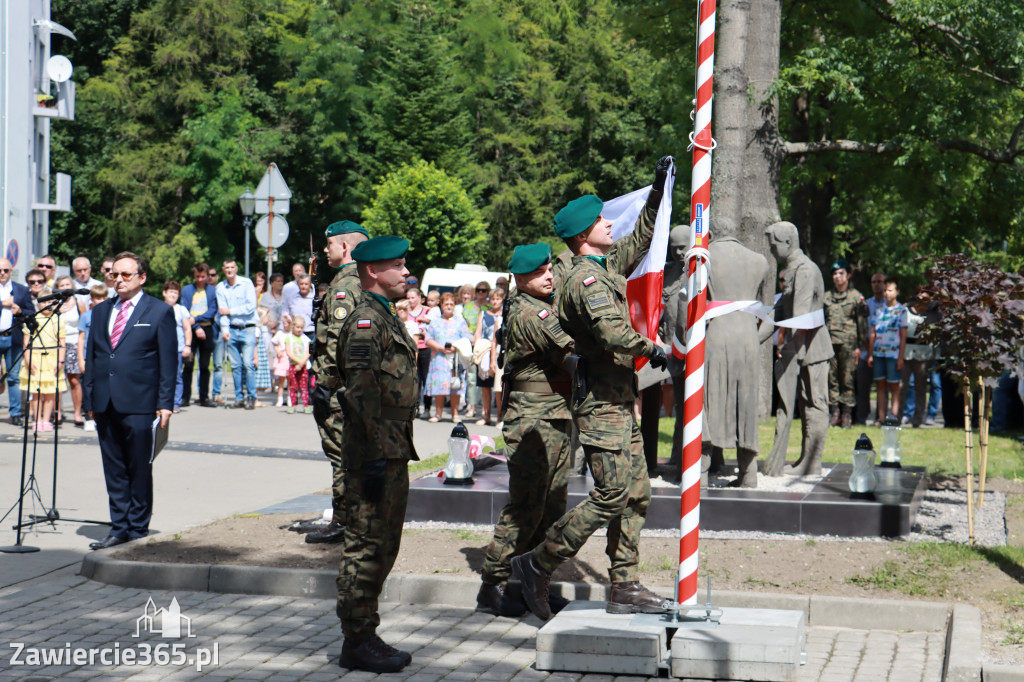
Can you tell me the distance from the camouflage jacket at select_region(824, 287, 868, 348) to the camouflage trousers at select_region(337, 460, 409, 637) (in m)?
12.3

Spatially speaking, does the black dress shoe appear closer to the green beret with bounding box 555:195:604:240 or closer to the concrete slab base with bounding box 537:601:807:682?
the concrete slab base with bounding box 537:601:807:682

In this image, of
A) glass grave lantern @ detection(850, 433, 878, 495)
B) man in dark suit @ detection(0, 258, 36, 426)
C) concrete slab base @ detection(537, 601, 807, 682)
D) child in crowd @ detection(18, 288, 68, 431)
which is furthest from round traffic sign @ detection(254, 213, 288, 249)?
concrete slab base @ detection(537, 601, 807, 682)

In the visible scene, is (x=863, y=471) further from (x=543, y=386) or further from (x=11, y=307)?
(x=11, y=307)

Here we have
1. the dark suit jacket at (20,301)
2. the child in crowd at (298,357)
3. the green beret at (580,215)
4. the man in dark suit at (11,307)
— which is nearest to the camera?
the green beret at (580,215)

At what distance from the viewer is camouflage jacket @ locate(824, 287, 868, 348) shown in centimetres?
1730

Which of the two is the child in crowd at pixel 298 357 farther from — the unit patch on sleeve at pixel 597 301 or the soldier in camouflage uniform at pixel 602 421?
the unit patch on sleeve at pixel 597 301

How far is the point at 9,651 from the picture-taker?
241 inches

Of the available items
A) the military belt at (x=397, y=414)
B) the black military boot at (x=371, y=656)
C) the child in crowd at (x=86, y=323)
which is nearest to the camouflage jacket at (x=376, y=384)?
the military belt at (x=397, y=414)

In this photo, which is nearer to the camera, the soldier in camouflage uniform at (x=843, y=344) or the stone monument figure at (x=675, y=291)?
the stone monument figure at (x=675, y=291)

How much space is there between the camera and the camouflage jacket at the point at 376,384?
5.77m

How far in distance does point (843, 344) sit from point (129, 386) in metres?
11.2

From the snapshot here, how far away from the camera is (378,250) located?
5.96 m

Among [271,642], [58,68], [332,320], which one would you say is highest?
[58,68]

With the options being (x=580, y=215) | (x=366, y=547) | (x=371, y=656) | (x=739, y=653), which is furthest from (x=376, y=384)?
(x=739, y=653)
